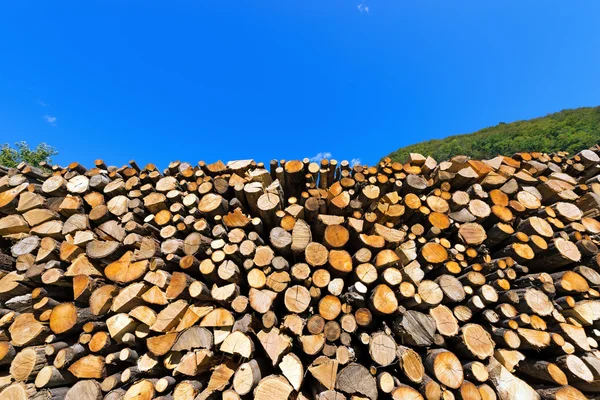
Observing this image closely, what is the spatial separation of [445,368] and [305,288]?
120 centimetres

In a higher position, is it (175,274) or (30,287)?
(175,274)

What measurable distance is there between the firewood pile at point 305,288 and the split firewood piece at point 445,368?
0.01 metres

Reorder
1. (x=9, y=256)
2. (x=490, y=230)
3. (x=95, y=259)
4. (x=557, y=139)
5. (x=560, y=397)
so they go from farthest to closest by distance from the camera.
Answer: (x=557, y=139) < (x=9, y=256) < (x=490, y=230) < (x=95, y=259) < (x=560, y=397)

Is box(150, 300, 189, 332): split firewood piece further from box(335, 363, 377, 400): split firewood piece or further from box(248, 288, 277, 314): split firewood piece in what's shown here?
box(335, 363, 377, 400): split firewood piece

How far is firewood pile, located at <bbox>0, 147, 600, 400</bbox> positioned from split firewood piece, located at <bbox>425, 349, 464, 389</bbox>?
1 cm

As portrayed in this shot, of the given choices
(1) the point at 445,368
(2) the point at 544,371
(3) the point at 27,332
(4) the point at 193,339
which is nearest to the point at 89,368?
(3) the point at 27,332

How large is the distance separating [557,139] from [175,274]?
71.9 feet

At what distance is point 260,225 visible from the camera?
2.51 metres

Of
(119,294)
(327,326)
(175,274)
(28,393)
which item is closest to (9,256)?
(28,393)

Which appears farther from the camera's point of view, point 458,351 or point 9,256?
point 9,256

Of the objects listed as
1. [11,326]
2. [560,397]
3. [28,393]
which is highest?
[11,326]

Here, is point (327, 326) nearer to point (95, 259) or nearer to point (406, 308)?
point (406, 308)

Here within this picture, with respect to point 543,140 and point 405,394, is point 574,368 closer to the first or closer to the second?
point 405,394

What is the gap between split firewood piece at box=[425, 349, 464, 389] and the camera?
175cm
